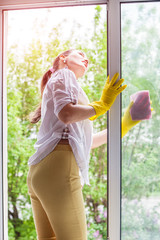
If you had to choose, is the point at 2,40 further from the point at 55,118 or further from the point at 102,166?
the point at 102,166

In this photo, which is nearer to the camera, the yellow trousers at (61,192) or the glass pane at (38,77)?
the yellow trousers at (61,192)

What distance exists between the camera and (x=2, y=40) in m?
1.84

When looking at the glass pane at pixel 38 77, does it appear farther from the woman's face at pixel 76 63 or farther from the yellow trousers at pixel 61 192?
the yellow trousers at pixel 61 192

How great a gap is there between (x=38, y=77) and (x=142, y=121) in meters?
1.11

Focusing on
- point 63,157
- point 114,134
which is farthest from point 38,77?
point 63,157

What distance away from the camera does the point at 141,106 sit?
65.1 inches

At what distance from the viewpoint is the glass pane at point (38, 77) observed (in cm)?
226

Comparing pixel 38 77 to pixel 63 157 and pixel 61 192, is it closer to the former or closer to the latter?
pixel 63 157

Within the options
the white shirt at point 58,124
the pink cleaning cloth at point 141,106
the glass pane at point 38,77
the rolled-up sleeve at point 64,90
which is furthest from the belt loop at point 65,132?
the glass pane at point 38,77

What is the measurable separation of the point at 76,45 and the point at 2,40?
646 mm

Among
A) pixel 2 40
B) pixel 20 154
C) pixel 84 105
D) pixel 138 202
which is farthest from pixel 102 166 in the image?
pixel 2 40

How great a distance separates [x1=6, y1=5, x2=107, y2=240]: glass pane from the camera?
88.8 inches

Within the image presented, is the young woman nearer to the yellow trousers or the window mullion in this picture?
the yellow trousers

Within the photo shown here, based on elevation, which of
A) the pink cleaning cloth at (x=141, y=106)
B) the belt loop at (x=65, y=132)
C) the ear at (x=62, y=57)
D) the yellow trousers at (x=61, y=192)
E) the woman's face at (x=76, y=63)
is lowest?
the yellow trousers at (x=61, y=192)
